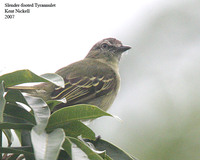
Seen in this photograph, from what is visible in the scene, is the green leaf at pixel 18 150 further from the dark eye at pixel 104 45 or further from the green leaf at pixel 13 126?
the dark eye at pixel 104 45

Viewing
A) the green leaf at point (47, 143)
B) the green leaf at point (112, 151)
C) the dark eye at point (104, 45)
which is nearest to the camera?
A: the green leaf at point (47, 143)

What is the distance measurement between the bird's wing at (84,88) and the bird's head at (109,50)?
0.86m

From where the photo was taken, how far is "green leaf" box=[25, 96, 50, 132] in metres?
1.86

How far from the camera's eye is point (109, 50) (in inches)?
235

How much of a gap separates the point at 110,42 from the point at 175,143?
67.2 inches

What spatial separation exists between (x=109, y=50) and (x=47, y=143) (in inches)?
170

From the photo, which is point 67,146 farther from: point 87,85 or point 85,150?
point 87,85

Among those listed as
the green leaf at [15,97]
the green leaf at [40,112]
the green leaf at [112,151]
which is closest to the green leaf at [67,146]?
the green leaf at [40,112]

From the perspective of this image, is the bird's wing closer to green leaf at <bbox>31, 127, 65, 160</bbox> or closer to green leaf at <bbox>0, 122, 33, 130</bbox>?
green leaf at <bbox>0, 122, 33, 130</bbox>

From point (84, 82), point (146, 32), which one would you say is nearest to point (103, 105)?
point (84, 82)

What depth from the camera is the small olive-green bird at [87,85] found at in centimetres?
394

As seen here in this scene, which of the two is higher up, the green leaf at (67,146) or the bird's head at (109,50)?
the green leaf at (67,146)

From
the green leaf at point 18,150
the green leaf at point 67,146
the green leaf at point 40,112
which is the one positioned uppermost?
the green leaf at point 40,112

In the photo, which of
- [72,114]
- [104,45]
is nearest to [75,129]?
[72,114]
